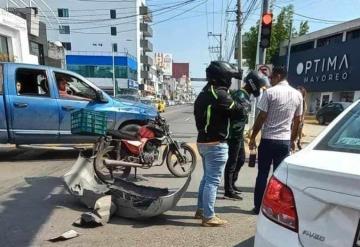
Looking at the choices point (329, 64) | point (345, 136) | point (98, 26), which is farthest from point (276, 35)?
point (345, 136)

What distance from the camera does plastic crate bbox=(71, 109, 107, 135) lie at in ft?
24.0

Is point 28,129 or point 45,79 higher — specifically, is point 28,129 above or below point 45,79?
below

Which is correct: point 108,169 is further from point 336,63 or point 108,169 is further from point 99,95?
point 336,63

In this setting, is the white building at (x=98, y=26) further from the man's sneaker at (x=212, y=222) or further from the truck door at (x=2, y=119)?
the man's sneaker at (x=212, y=222)

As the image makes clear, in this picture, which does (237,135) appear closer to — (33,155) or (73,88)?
(73,88)

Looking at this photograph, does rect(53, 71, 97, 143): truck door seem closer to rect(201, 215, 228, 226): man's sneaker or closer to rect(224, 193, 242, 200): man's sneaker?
rect(224, 193, 242, 200): man's sneaker

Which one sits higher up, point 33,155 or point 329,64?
point 329,64

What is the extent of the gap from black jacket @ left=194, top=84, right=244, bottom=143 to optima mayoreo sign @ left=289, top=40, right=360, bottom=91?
1226 inches

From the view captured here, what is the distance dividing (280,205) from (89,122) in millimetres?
5452

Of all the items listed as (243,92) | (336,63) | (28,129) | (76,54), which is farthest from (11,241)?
(76,54)

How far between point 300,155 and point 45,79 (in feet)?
23.5

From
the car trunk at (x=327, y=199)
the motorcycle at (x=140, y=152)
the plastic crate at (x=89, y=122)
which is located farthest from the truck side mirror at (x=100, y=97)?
the car trunk at (x=327, y=199)

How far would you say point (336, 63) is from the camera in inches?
1406

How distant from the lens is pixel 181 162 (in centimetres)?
759
